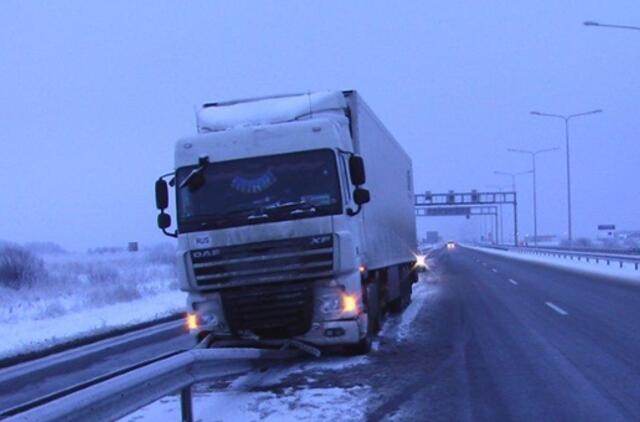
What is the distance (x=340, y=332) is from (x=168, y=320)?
12.1 m

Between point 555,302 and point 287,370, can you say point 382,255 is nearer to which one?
point 287,370

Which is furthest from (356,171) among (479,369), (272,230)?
(479,369)

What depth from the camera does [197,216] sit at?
1096 centimetres

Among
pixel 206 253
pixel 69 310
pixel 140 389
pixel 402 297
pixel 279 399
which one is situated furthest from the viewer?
pixel 69 310

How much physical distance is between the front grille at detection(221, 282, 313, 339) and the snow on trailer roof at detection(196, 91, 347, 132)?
261 centimetres

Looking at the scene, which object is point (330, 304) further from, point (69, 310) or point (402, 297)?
point (69, 310)

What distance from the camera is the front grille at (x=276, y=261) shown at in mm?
10617

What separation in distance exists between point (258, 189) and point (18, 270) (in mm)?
38346

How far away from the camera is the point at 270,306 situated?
10.7m

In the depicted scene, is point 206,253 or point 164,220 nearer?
point 206,253

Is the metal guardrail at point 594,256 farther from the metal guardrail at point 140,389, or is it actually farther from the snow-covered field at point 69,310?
the metal guardrail at point 140,389

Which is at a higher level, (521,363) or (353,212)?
(353,212)

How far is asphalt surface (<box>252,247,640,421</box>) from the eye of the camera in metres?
8.13

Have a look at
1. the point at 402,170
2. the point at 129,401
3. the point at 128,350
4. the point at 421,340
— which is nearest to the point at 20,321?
the point at 128,350
